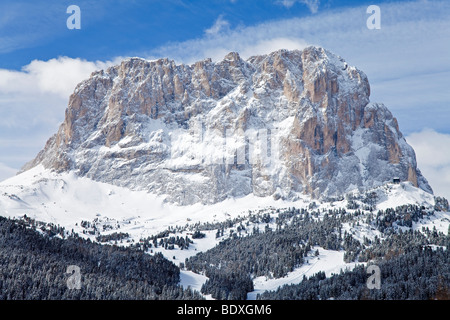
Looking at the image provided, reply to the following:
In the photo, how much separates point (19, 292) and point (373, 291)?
140 m
